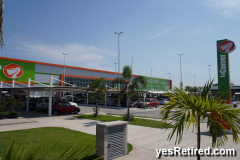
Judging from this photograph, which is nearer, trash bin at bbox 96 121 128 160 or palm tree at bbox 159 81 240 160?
palm tree at bbox 159 81 240 160

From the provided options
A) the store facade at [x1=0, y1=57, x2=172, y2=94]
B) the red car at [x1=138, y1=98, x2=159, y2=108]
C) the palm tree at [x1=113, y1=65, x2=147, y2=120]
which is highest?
the store facade at [x1=0, y1=57, x2=172, y2=94]

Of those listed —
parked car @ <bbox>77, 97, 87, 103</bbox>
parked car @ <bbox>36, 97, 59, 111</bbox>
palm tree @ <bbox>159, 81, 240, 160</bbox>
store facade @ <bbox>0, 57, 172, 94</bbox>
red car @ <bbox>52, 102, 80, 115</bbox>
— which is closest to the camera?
palm tree @ <bbox>159, 81, 240, 160</bbox>

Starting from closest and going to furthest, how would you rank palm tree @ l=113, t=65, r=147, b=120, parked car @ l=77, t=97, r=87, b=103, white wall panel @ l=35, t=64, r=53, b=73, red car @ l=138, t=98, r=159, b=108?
palm tree @ l=113, t=65, r=147, b=120, red car @ l=138, t=98, r=159, b=108, white wall panel @ l=35, t=64, r=53, b=73, parked car @ l=77, t=97, r=87, b=103

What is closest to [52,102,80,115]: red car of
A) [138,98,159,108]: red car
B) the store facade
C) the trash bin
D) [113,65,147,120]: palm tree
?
the store facade

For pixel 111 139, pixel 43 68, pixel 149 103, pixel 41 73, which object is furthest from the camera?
pixel 43 68

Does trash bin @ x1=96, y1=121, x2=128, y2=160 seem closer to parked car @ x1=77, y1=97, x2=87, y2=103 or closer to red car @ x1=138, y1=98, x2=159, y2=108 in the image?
red car @ x1=138, y1=98, x2=159, y2=108

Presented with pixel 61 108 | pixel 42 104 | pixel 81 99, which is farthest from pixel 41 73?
pixel 61 108

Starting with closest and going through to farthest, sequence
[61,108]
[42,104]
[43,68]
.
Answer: [61,108] → [42,104] → [43,68]

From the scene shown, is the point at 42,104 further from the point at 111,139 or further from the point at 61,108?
the point at 111,139

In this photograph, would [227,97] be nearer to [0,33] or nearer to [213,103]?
[213,103]

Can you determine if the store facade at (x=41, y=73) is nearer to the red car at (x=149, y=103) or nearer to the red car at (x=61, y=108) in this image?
the red car at (x=61, y=108)

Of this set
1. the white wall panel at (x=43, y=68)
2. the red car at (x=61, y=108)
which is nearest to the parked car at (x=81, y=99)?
the white wall panel at (x=43, y=68)

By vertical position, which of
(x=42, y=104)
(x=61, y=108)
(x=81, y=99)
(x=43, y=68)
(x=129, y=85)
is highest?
(x=43, y=68)

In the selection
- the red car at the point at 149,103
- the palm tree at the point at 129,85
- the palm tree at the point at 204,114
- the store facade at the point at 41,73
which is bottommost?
the red car at the point at 149,103
